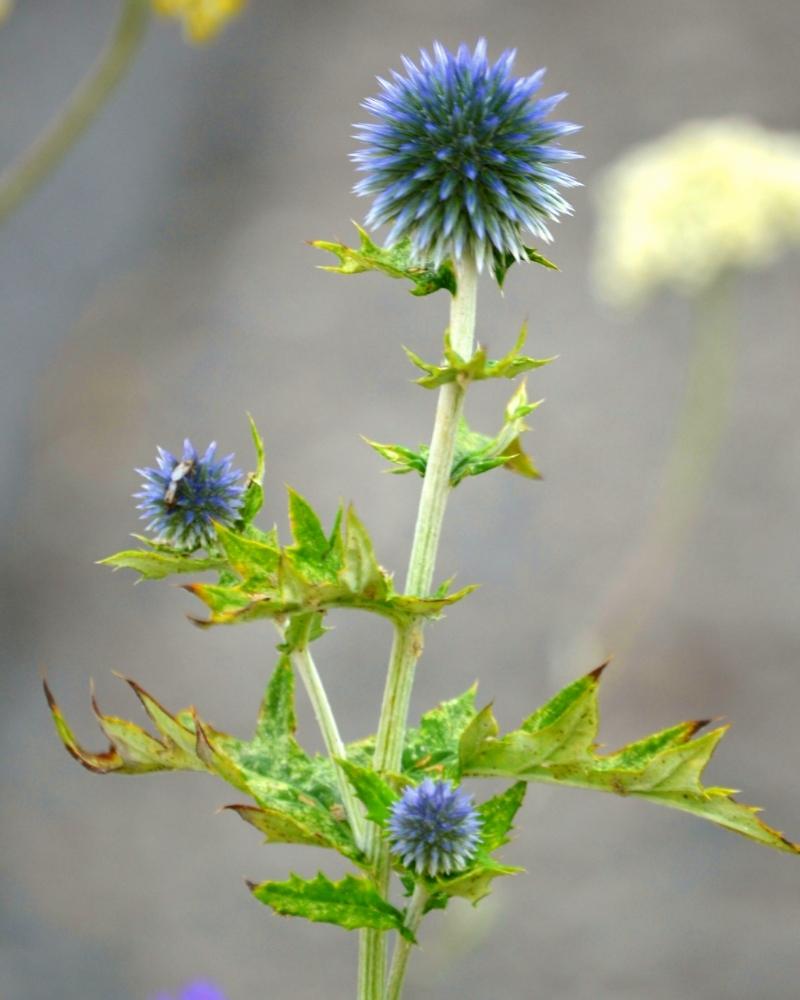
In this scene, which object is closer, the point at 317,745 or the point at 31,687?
the point at 317,745

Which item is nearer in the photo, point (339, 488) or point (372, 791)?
point (372, 791)

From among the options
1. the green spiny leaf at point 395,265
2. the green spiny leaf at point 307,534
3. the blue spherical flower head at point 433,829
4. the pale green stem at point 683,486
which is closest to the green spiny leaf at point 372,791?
the blue spherical flower head at point 433,829

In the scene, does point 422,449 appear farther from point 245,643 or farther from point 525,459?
point 245,643

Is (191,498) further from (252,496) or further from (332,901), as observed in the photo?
(332,901)

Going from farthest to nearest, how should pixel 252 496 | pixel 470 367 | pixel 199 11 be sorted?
pixel 199 11 → pixel 252 496 → pixel 470 367

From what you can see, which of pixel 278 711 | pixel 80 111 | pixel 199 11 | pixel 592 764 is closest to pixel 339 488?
pixel 80 111

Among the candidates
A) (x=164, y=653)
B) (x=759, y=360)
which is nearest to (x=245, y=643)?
(x=164, y=653)

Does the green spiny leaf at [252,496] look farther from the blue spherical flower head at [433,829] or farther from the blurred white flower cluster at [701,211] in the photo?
the blurred white flower cluster at [701,211]
